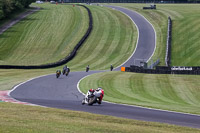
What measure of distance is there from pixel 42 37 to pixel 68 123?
68196 mm

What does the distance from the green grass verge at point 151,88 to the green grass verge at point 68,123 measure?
10135 millimetres

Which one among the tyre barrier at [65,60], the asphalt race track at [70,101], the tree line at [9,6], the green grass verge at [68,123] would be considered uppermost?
the tree line at [9,6]

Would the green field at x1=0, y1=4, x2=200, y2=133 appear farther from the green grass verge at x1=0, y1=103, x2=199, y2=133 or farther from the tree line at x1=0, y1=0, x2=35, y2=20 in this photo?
the tree line at x1=0, y1=0, x2=35, y2=20

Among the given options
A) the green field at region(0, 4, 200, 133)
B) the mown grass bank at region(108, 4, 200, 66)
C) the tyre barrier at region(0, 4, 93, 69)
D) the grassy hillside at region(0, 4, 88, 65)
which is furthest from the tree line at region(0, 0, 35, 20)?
the mown grass bank at region(108, 4, 200, 66)

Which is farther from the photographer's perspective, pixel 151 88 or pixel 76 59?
pixel 76 59

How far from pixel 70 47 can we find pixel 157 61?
1740 centimetres

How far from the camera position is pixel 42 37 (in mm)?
82500

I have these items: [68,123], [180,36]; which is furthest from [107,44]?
[68,123]

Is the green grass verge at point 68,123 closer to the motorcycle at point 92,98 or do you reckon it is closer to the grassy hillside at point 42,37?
the motorcycle at point 92,98

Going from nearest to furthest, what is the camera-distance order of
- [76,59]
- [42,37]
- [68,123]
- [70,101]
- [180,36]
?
[68,123], [70,101], [76,59], [180,36], [42,37]

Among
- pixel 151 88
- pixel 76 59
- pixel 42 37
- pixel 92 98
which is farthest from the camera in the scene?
pixel 42 37

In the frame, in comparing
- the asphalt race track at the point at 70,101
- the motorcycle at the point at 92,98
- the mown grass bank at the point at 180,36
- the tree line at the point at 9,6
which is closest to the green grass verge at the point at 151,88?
→ the asphalt race track at the point at 70,101

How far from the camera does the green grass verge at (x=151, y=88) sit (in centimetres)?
2992

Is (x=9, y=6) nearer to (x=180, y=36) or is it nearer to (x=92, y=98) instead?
(x=180, y=36)
